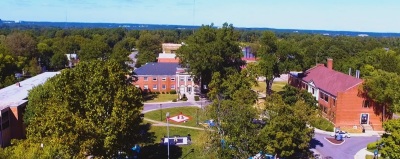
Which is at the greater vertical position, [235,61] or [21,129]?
[235,61]

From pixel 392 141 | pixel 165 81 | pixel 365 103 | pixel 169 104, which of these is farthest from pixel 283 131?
pixel 165 81

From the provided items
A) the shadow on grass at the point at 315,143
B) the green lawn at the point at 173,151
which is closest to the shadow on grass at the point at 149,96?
the green lawn at the point at 173,151

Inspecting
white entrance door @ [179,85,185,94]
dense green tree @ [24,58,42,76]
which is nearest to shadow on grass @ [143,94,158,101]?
white entrance door @ [179,85,185,94]

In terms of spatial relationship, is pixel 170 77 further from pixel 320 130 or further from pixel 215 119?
pixel 215 119

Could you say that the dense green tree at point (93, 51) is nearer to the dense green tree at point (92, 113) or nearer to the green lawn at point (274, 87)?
the green lawn at point (274, 87)

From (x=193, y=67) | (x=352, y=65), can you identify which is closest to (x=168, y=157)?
(x=193, y=67)

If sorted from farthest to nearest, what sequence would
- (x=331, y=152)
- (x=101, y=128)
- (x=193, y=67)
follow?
(x=193, y=67), (x=331, y=152), (x=101, y=128)
